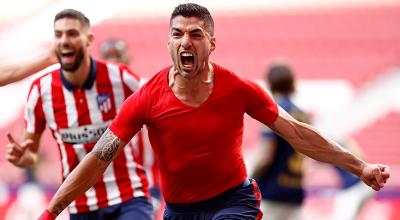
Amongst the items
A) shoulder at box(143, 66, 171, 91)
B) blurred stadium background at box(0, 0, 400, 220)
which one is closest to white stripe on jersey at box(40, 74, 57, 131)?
shoulder at box(143, 66, 171, 91)

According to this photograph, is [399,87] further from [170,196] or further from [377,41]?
[170,196]

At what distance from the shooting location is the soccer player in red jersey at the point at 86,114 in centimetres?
596

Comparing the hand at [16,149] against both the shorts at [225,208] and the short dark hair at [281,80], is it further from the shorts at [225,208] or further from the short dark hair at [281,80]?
the short dark hair at [281,80]

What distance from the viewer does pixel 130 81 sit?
6023 millimetres

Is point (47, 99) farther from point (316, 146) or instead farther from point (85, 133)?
point (316, 146)

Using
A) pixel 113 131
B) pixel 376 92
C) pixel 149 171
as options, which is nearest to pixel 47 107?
pixel 113 131

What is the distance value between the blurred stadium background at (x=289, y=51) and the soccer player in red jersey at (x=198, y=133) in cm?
891

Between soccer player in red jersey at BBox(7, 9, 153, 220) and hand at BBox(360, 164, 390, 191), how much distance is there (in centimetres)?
164

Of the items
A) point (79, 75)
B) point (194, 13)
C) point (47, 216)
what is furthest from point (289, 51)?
point (47, 216)

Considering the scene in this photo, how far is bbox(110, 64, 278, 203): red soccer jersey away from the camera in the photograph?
4898 mm

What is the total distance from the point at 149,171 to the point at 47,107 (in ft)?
9.10

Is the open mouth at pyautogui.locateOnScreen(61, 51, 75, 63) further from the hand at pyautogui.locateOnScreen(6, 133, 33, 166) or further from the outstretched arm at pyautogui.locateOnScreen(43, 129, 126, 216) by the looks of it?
the outstretched arm at pyautogui.locateOnScreen(43, 129, 126, 216)

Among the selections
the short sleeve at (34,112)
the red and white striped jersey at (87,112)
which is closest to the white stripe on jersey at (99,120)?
the red and white striped jersey at (87,112)

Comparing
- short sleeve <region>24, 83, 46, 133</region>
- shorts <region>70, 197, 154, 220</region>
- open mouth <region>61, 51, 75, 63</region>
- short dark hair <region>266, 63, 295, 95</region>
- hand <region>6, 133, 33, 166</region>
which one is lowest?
shorts <region>70, 197, 154, 220</region>
